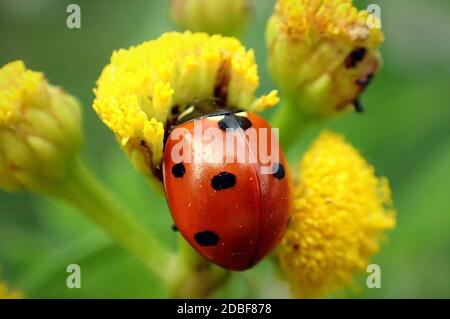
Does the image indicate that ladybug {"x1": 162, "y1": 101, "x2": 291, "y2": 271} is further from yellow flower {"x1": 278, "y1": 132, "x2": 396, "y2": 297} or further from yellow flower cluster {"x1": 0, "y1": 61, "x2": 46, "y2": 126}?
yellow flower cluster {"x1": 0, "y1": 61, "x2": 46, "y2": 126}

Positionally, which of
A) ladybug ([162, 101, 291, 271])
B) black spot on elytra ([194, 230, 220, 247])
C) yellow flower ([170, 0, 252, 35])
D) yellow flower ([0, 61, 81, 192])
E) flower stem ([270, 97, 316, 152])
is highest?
yellow flower ([170, 0, 252, 35])

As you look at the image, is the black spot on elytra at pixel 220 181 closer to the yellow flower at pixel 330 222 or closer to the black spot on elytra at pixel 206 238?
the black spot on elytra at pixel 206 238

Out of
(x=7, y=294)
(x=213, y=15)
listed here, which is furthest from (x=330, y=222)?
(x=7, y=294)

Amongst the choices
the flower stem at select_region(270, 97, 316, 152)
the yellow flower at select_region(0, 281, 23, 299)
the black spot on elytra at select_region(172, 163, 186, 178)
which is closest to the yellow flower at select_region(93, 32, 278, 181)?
the black spot on elytra at select_region(172, 163, 186, 178)

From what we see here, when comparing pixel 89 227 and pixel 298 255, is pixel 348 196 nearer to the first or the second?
pixel 298 255

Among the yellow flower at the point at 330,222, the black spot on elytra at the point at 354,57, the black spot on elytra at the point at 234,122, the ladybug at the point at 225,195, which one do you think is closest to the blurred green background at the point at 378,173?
the yellow flower at the point at 330,222

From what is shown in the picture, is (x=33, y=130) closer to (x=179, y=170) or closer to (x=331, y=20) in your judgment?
(x=179, y=170)
